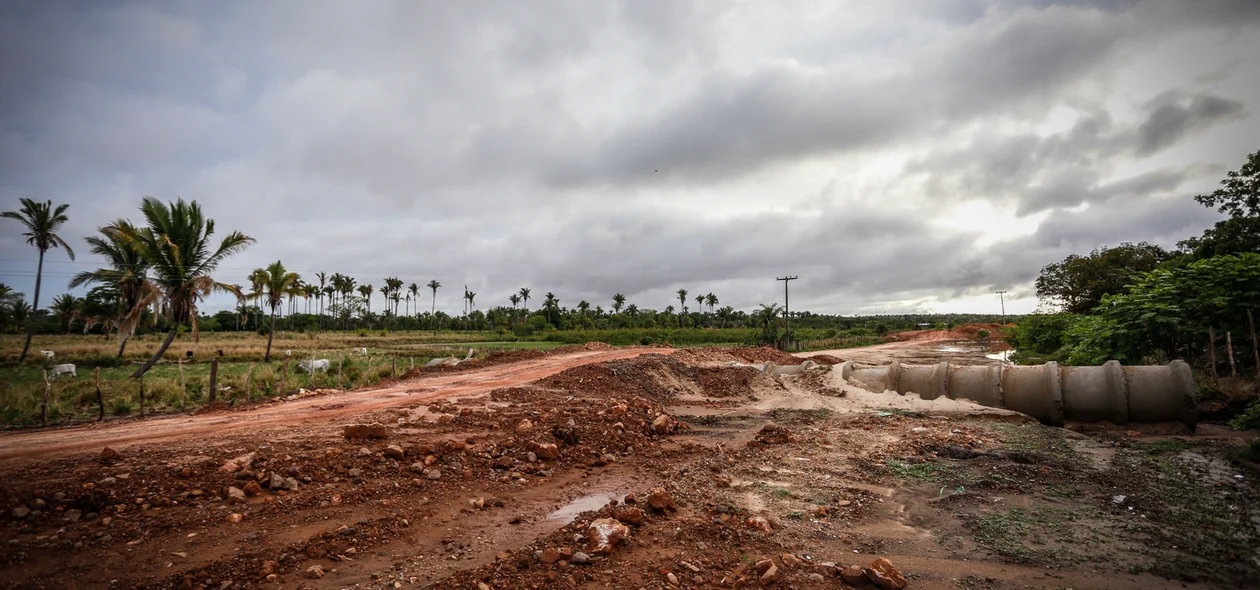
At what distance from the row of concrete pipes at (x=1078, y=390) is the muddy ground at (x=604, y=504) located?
1.65 ft

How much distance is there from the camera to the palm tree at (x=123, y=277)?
553 inches

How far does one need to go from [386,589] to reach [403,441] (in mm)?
4252

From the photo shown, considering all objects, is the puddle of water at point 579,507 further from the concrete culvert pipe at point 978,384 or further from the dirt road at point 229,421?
the concrete culvert pipe at point 978,384

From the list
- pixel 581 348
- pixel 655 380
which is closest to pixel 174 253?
pixel 655 380

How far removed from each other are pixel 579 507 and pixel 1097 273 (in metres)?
38.8

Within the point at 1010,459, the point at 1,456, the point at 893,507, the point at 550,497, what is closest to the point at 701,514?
the point at 550,497

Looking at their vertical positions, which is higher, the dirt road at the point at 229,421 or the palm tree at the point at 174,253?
the palm tree at the point at 174,253

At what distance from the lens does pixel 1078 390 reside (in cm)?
1089

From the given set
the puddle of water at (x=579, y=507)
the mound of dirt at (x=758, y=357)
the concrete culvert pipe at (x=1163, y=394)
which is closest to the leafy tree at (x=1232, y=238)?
the concrete culvert pipe at (x=1163, y=394)

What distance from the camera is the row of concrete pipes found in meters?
9.92

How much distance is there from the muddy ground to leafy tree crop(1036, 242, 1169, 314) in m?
25.5

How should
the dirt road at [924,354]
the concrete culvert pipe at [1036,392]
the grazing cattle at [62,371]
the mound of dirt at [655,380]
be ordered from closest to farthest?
the concrete culvert pipe at [1036,392] → the mound of dirt at [655,380] → the grazing cattle at [62,371] → the dirt road at [924,354]

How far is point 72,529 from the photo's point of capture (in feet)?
16.0

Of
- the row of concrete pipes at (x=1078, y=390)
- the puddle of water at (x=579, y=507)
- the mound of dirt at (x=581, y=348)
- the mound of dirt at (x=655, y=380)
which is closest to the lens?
the puddle of water at (x=579, y=507)
